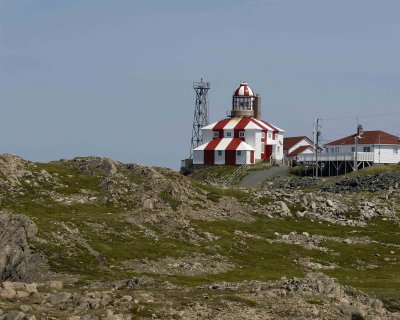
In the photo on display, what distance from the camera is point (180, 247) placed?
3398 inches

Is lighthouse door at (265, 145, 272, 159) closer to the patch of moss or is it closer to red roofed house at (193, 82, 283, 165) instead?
red roofed house at (193, 82, 283, 165)

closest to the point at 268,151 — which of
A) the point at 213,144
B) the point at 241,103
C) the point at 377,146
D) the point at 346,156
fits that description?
the point at 213,144

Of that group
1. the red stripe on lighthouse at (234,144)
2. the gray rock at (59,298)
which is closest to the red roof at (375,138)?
the red stripe on lighthouse at (234,144)

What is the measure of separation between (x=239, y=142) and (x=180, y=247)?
10072cm

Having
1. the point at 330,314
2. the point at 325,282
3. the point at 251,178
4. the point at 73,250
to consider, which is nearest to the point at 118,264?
the point at 73,250

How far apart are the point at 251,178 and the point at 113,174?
2446 inches

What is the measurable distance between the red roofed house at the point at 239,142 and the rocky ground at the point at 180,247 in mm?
51387

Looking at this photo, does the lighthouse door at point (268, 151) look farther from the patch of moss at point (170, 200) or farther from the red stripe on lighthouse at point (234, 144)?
the patch of moss at point (170, 200)

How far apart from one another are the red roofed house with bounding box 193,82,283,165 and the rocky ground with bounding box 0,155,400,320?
51387mm

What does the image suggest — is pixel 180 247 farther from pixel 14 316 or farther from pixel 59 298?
pixel 14 316

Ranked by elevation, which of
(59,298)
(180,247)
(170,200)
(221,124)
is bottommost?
(59,298)

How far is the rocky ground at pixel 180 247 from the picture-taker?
53125mm

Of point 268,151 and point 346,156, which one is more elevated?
point 268,151

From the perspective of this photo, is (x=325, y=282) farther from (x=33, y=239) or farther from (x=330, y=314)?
(x=33, y=239)
